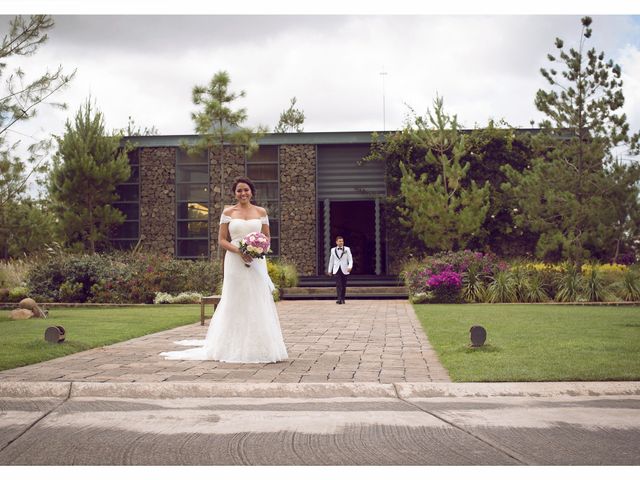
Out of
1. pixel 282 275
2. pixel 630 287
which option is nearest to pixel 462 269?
pixel 630 287

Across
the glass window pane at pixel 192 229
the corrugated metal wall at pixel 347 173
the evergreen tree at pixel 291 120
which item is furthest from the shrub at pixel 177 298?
the evergreen tree at pixel 291 120

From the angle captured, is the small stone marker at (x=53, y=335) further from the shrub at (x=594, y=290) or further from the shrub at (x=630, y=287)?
the shrub at (x=630, y=287)

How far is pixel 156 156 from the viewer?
2911cm

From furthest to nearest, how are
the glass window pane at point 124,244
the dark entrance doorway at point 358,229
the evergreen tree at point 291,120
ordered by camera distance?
the evergreen tree at point 291,120 < the dark entrance doorway at point 358,229 < the glass window pane at point 124,244

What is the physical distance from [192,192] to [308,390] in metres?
23.0

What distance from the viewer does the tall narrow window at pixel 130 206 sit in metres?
29.1

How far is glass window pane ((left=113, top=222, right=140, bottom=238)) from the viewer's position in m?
29.1

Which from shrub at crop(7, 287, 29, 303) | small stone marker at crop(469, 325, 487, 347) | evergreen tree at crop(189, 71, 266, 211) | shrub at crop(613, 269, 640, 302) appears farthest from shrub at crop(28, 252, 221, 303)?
small stone marker at crop(469, 325, 487, 347)

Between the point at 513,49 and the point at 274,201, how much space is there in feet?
68.3

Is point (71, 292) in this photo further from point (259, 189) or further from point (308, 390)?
point (308, 390)

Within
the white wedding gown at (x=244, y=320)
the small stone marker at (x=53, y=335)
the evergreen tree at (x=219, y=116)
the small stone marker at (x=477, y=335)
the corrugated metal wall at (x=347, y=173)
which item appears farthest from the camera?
the corrugated metal wall at (x=347, y=173)

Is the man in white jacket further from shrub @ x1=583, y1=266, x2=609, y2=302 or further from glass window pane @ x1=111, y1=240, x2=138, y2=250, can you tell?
glass window pane @ x1=111, y1=240, x2=138, y2=250

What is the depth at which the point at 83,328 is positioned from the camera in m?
12.8

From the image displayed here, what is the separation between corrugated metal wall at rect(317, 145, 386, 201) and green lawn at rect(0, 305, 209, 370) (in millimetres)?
10347
